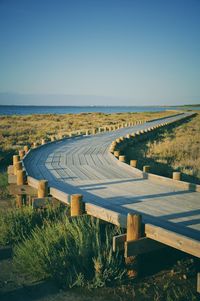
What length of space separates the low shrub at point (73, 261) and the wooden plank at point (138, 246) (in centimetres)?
31

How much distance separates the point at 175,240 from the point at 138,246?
0.65 metres

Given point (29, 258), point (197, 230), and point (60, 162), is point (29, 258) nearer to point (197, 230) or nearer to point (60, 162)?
point (197, 230)

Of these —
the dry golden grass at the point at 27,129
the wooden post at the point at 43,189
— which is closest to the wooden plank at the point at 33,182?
the wooden post at the point at 43,189

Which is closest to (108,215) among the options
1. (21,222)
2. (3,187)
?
(21,222)

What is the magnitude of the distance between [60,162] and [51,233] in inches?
253

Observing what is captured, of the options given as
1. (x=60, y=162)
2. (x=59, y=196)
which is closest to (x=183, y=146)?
(x=60, y=162)

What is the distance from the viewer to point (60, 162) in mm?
11805

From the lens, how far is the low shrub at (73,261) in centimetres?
482

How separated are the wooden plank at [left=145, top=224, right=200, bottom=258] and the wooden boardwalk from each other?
16cm

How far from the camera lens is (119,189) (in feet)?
26.0

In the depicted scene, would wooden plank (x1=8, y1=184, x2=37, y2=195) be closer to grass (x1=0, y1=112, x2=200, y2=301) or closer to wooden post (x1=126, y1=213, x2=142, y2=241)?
grass (x1=0, y1=112, x2=200, y2=301)

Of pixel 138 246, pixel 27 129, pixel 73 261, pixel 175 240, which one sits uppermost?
pixel 27 129

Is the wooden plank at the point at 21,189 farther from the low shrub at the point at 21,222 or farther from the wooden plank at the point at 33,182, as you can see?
the low shrub at the point at 21,222

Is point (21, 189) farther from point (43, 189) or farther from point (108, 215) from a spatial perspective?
point (108, 215)
